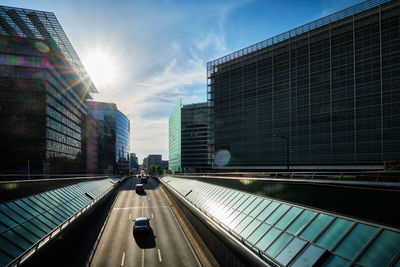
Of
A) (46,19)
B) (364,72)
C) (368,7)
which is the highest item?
(368,7)

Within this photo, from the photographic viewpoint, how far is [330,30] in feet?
202

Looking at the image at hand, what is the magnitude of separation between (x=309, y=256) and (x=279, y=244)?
6.27 feet

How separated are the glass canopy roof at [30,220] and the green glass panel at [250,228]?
11.8 m

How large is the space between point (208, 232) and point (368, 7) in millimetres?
71837

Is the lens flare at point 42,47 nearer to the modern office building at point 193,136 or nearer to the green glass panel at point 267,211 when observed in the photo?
the green glass panel at point 267,211

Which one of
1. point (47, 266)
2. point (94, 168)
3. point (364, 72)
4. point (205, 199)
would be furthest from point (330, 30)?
point (94, 168)

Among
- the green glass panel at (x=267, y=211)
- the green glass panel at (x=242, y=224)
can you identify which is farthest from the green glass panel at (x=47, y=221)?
the green glass panel at (x=267, y=211)

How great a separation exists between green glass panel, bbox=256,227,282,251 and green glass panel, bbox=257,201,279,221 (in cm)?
147

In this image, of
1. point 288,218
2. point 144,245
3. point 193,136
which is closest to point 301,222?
point 288,218

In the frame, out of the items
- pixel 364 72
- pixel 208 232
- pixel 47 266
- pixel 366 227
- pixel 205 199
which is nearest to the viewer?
pixel 366 227

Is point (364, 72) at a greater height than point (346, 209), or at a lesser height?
greater

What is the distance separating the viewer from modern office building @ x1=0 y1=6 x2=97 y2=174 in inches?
2124

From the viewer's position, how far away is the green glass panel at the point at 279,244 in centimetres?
1058

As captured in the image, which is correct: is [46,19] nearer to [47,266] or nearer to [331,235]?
[47,266]
